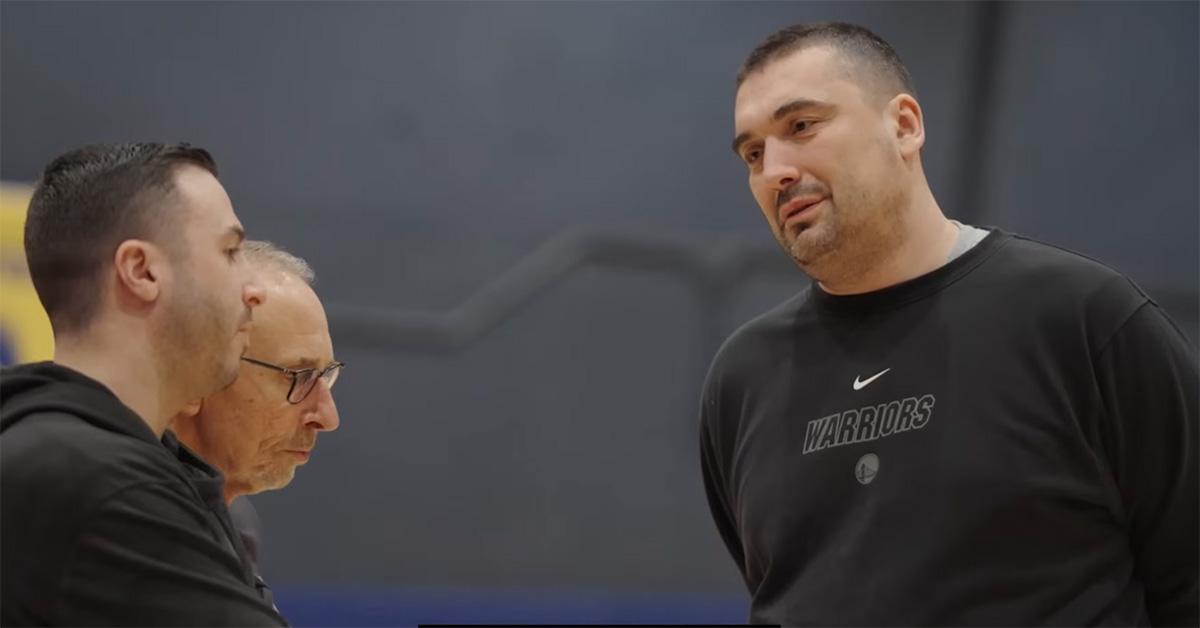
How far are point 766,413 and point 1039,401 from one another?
1.23 ft

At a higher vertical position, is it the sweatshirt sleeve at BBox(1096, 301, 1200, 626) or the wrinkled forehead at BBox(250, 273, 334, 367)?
the wrinkled forehead at BBox(250, 273, 334, 367)

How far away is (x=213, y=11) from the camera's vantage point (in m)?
3.55

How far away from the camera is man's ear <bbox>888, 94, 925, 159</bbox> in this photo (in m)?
1.84

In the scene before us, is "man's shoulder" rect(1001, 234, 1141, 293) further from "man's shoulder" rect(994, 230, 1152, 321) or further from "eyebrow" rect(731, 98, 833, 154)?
"eyebrow" rect(731, 98, 833, 154)

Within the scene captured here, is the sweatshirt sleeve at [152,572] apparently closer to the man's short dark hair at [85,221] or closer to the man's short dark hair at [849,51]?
the man's short dark hair at [85,221]

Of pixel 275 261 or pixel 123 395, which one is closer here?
pixel 123 395

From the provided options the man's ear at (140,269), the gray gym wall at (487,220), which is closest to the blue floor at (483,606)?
the gray gym wall at (487,220)

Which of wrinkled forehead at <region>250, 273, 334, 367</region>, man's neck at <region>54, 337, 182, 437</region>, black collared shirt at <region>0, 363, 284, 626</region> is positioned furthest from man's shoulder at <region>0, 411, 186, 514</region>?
wrinkled forehead at <region>250, 273, 334, 367</region>

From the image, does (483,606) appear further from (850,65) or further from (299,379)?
(850,65)

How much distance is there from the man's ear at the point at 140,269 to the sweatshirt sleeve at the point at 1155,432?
109 centimetres

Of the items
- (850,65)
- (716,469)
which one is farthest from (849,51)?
(716,469)

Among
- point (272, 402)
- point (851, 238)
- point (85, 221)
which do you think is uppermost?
point (85, 221)

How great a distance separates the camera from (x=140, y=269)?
1.46 meters

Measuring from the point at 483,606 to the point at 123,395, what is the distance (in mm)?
2252
